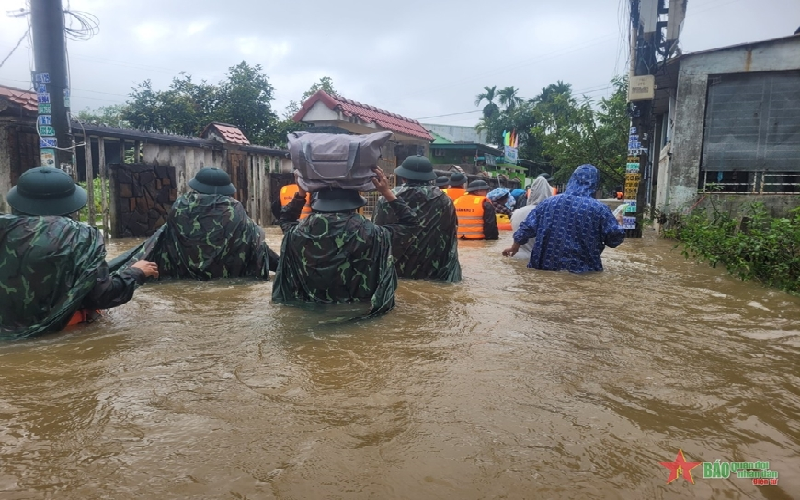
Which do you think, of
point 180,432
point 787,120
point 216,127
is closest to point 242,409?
point 180,432

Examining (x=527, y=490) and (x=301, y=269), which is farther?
(x=301, y=269)

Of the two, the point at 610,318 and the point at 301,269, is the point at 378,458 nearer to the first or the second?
the point at 301,269

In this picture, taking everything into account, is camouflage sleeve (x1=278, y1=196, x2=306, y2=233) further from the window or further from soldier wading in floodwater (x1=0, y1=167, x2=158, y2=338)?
the window

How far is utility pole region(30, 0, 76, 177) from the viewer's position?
19.0 ft

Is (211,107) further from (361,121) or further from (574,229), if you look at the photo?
(574,229)

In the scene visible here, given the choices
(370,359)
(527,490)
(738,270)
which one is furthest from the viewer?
(738,270)

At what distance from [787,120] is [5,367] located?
11295 mm

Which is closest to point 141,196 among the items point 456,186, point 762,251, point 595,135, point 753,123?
point 456,186

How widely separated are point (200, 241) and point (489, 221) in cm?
556

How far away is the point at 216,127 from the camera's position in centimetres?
1107

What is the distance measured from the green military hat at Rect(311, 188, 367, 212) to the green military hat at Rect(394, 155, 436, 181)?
5.46 feet

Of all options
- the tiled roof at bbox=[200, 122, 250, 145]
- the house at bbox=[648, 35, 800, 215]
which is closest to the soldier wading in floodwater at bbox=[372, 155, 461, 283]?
the house at bbox=[648, 35, 800, 215]

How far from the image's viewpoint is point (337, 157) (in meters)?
3.78

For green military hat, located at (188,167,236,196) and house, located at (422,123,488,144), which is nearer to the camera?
green military hat, located at (188,167,236,196)
